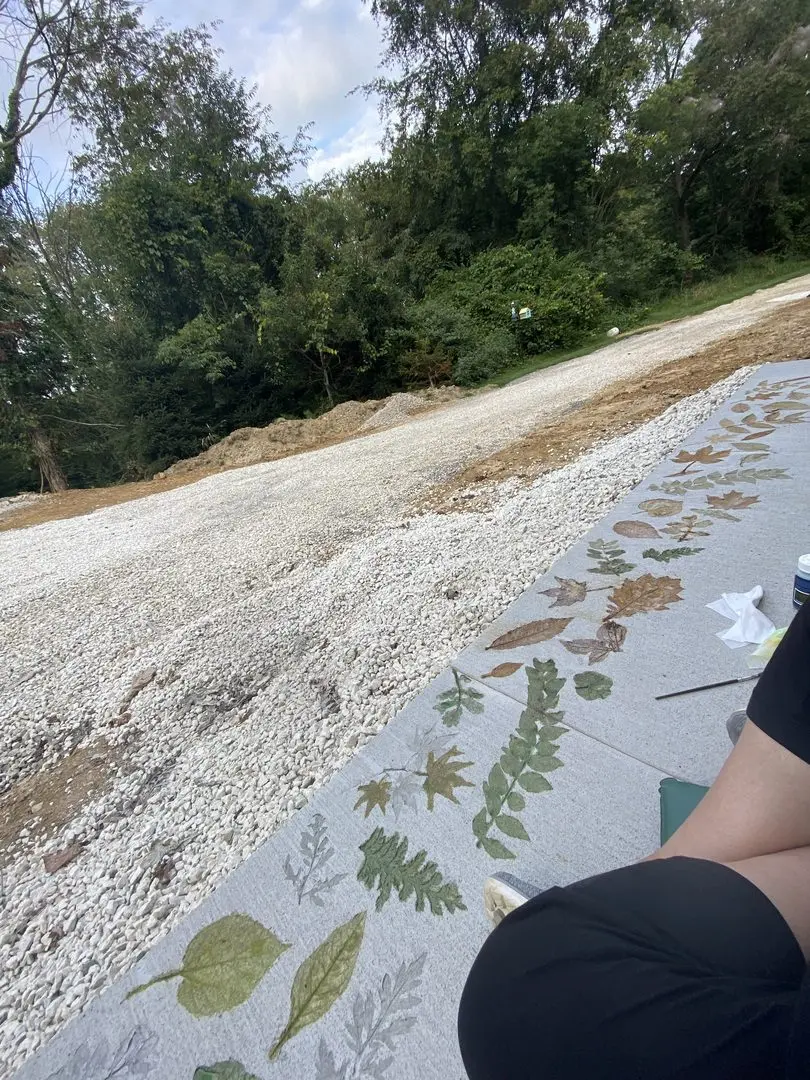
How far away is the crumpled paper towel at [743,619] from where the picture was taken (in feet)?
3.61

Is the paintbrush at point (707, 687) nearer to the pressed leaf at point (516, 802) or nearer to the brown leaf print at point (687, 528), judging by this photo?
the pressed leaf at point (516, 802)

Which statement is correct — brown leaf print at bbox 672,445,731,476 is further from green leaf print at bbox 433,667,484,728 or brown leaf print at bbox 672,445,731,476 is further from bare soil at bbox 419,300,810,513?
green leaf print at bbox 433,667,484,728

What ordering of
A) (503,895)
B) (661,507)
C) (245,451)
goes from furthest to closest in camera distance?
(245,451) < (661,507) < (503,895)

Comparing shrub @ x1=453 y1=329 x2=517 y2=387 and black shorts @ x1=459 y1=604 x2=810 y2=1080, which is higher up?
shrub @ x1=453 y1=329 x2=517 y2=387

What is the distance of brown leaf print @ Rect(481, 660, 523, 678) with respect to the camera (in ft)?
3.95

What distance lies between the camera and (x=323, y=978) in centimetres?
74

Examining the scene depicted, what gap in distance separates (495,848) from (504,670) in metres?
0.44

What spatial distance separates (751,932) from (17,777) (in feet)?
6.63

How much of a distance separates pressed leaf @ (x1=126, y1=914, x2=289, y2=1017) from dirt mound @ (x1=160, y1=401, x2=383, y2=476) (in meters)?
6.96

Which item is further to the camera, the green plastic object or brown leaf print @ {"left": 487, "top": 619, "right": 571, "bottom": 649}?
brown leaf print @ {"left": 487, "top": 619, "right": 571, "bottom": 649}

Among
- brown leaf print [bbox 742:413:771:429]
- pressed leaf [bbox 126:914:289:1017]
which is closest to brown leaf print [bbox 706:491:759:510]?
brown leaf print [bbox 742:413:771:429]

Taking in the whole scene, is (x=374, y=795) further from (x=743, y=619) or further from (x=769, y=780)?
(x=743, y=619)

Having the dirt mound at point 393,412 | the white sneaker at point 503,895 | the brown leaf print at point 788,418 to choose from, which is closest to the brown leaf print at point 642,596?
the white sneaker at point 503,895

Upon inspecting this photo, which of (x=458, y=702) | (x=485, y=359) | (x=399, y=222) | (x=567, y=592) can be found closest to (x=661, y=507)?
(x=567, y=592)
